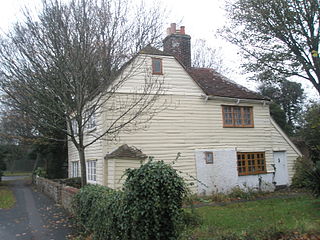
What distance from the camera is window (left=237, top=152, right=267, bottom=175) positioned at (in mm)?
16469

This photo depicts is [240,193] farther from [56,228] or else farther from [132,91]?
[56,228]

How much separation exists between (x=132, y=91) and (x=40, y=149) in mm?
16327

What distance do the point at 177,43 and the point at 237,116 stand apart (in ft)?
17.9

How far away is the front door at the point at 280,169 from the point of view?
17.5 m

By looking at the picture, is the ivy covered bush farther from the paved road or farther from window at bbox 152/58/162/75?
window at bbox 152/58/162/75

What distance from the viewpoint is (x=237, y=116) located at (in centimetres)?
1691

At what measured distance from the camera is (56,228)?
362 inches

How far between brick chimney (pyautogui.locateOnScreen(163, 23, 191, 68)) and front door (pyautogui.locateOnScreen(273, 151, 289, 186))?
7.72m

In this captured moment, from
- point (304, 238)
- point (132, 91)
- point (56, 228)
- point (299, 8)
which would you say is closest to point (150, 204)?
point (304, 238)

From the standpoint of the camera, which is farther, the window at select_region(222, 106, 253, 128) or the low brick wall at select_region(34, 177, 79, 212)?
the window at select_region(222, 106, 253, 128)

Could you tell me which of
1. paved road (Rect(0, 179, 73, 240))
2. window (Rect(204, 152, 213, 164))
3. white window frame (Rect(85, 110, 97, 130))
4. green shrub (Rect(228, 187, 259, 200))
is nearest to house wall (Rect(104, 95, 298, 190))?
window (Rect(204, 152, 213, 164))

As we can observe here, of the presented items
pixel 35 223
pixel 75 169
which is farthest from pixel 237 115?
pixel 35 223

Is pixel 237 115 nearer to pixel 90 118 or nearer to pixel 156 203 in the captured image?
pixel 90 118

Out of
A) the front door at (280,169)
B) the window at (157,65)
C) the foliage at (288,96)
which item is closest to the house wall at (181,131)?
the window at (157,65)
